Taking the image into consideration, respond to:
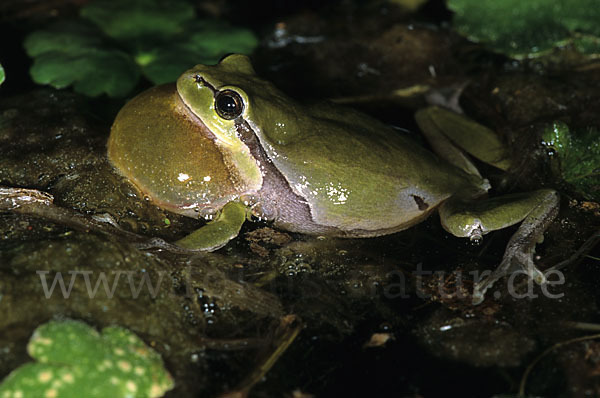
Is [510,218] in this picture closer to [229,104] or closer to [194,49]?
[229,104]

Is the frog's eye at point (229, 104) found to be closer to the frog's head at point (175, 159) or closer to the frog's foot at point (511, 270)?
the frog's head at point (175, 159)

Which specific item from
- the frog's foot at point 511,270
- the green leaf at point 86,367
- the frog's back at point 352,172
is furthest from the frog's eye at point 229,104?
the frog's foot at point 511,270

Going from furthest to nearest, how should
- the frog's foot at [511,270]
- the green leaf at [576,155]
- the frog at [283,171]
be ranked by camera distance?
the green leaf at [576,155]
the frog at [283,171]
the frog's foot at [511,270]

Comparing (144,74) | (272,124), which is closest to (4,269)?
(272,124)

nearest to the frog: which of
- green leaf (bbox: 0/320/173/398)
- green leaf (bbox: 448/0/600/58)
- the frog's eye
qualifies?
the frog's eye

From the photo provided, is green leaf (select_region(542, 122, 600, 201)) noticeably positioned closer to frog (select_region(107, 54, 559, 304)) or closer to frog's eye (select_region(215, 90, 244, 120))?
frog (select_region(107, 54, 559, 304))

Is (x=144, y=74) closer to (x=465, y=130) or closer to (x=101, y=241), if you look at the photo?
(x=101, y=241)

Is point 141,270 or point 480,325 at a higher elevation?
point 480,325
